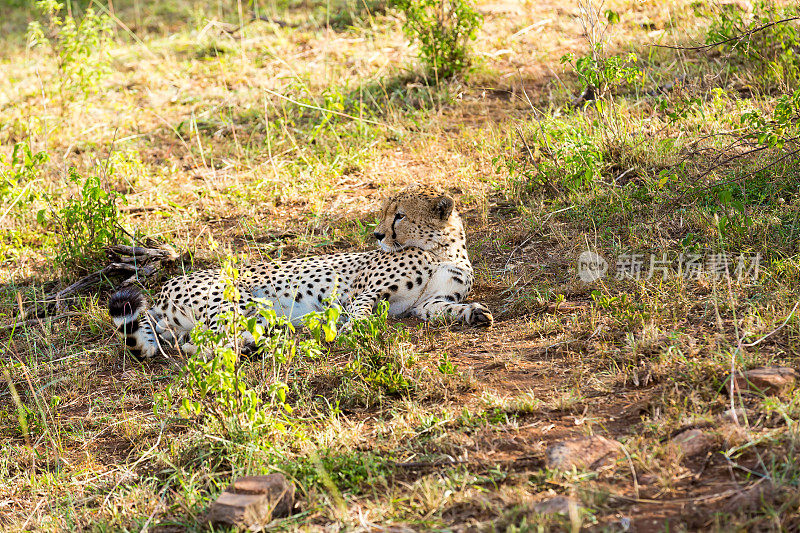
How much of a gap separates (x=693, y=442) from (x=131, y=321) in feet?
9.34

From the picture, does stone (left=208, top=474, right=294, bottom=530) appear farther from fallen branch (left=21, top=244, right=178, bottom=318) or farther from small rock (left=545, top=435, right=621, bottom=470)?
fallen branch (left=21, top=244, right=178, bottom=318)

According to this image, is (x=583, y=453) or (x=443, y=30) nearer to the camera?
(x=583, y=453)

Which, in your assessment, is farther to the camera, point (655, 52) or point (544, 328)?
point (655, 52)

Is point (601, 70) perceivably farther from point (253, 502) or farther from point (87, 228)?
point (253, 502)

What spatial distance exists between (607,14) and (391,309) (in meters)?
2.48

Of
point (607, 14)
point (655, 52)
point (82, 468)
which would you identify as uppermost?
point (607, 14)

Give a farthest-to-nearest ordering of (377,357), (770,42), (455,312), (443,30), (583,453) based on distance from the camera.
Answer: (443,30) → (770,42) → (455,312) → (377,357) → (583,453)

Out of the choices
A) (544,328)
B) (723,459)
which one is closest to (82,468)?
(544,328)

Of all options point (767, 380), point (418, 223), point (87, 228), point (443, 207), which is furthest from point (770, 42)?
point (87, 228)

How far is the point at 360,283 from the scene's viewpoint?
4.61 meters

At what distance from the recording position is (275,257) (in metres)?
5.33

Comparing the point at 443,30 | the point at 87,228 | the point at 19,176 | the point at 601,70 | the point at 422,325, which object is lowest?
the point at 422,325

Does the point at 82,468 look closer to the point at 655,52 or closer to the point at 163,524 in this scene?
the point at 163,524

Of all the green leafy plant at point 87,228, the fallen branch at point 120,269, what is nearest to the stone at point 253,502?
the fallen branch at point 120,269
